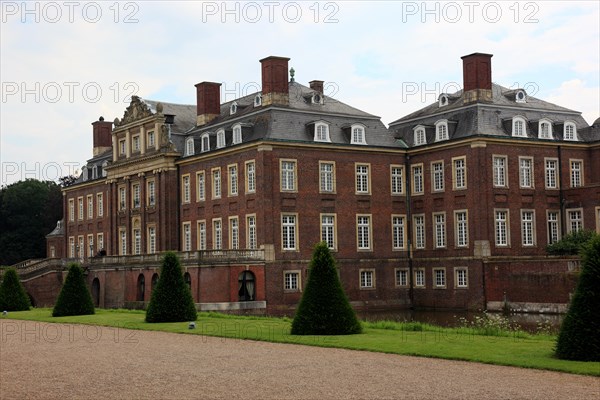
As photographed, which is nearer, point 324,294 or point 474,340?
point 474,340

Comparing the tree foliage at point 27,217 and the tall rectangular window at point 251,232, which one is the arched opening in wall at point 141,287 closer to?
the tall rectangular window at point 251,232

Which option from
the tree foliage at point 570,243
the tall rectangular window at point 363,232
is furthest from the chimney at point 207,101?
the tree foliage at point 570,243

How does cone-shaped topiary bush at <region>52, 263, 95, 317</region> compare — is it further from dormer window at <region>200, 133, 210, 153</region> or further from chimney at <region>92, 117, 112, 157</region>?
chimney at <region>92, 117, 112, 157</region>

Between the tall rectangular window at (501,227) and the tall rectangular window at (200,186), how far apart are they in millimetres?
14380

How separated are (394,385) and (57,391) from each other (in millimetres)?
5013

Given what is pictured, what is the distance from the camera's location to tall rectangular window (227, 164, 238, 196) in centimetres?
4522

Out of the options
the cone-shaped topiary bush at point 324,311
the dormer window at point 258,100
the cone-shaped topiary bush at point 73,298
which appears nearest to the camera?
the cone-shaped topiary bush at point 324,311

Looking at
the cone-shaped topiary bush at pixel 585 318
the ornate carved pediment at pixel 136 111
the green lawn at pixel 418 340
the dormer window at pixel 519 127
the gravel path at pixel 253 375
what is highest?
the ornate carved pediment at pixel 136 111

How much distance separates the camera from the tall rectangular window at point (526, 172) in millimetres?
44094

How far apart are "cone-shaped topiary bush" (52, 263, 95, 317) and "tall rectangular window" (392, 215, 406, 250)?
16.9 meters

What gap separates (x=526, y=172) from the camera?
145 ft

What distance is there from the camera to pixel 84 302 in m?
34.8

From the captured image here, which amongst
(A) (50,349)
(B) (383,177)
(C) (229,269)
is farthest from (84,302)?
(B) (383,177)

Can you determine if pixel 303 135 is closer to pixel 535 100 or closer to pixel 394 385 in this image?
pixel 535 100
